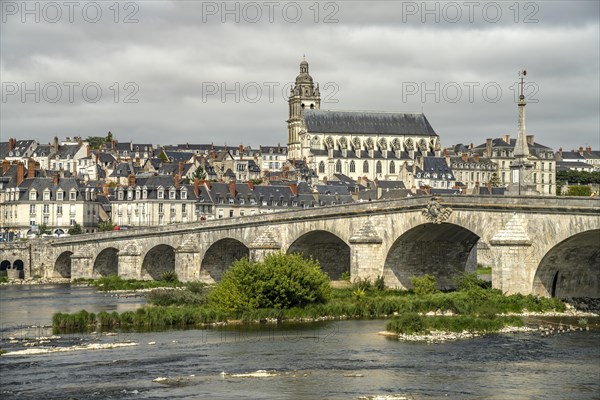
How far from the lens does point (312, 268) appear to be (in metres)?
51.7

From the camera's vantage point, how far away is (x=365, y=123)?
179625 mm

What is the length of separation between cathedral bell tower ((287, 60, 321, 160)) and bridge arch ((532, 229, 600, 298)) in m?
135

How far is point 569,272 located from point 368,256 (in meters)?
13.3

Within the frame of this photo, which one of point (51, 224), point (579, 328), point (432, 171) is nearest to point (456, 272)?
point (579, 328)

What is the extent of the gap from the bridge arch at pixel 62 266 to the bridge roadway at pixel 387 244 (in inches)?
4.6

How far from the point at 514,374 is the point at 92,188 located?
296 feet

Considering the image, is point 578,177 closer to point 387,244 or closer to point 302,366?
point 387,244

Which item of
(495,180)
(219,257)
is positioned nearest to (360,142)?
(495,180)

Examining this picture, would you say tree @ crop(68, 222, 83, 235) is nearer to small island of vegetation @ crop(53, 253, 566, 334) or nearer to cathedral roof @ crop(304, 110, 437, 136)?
small island of vegetation @ crop(53, 253, 566, 334)

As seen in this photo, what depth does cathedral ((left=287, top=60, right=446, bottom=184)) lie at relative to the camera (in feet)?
567

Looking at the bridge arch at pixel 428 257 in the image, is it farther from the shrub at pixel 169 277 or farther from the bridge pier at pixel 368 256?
the shrub at pixel 169 277

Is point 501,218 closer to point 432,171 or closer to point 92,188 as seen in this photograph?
point 92,188

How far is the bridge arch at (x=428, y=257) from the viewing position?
6000 cm

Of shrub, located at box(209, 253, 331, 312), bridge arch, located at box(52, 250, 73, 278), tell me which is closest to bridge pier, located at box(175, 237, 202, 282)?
bridge arch, located at box(52, 250, 73, 278)
